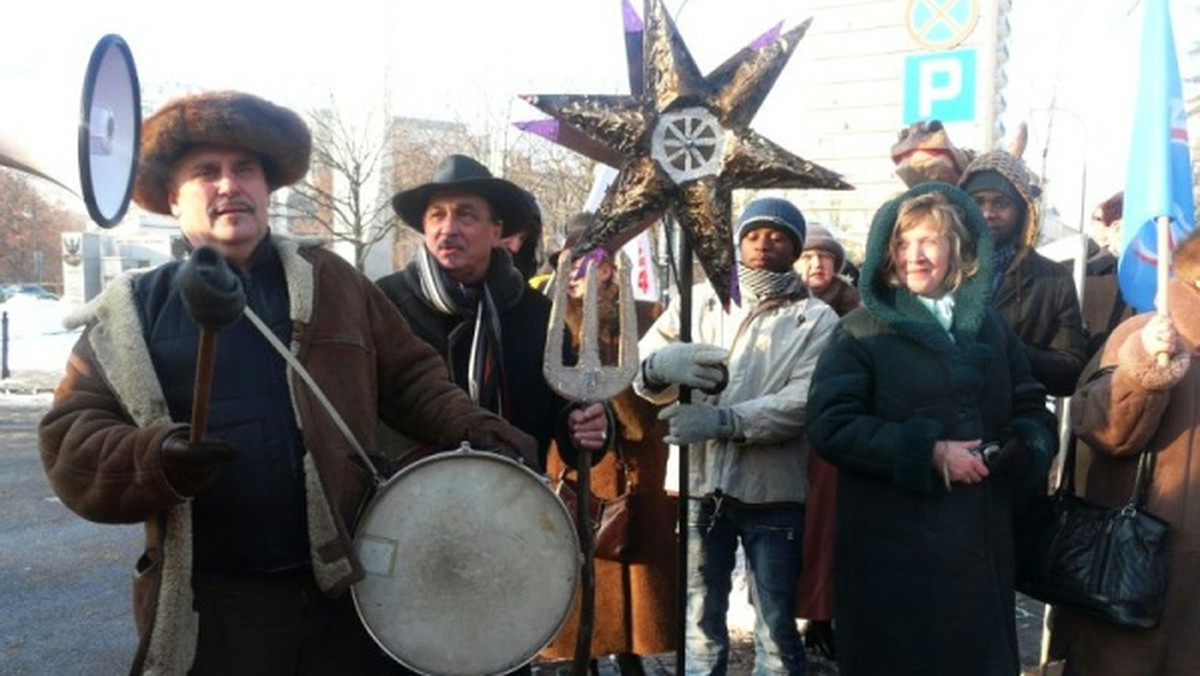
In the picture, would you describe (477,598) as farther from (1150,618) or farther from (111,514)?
(1150,618)

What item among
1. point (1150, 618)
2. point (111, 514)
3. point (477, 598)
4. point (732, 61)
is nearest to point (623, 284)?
point (732, 61)

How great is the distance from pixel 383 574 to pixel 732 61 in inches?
72.5

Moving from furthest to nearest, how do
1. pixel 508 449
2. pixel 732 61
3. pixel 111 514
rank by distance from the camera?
1. pixel 732 61
2. pixel 508 449
3. pixel 111 514

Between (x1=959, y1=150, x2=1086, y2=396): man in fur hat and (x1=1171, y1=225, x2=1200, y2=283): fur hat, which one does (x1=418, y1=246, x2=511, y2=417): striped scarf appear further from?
(x1=1171, y1=225, x2=1200, y2=283): fur hat

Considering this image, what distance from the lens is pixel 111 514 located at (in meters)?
2.13

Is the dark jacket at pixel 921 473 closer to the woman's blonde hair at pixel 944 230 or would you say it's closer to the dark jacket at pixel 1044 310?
the woman's blonde hair at pixel 944 230

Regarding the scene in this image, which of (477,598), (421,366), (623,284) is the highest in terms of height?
(623,284)

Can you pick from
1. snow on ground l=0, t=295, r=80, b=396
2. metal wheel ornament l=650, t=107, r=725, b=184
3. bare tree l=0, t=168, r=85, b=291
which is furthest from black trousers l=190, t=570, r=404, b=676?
bare tree l=0, t=168, r=85, b=291

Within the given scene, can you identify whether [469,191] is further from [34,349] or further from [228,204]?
[34,349]

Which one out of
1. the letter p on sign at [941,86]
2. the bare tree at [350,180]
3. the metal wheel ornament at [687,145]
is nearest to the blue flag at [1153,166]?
the metal wheel ornament at [687,145]

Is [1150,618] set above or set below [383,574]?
below

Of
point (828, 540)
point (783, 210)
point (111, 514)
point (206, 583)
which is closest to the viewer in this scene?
point (111, 514)

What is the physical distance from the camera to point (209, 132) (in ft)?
7.65

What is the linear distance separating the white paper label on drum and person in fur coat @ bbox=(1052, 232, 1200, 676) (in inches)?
78.5
